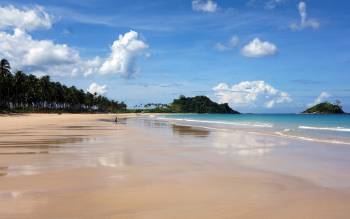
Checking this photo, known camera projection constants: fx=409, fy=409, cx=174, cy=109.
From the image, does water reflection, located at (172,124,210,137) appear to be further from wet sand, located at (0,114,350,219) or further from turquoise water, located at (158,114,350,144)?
wet sand, located at (0,114,350,219)

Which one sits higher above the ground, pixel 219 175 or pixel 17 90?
pixel 17 90

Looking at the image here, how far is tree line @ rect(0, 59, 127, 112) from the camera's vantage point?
106 meters

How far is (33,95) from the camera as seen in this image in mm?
129125

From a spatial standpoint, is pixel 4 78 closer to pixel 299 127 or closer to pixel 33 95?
pixel 33 95

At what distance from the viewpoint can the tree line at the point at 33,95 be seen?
105812 mm

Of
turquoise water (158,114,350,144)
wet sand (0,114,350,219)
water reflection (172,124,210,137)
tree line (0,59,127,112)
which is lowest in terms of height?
wet sand (0,114,350,219)

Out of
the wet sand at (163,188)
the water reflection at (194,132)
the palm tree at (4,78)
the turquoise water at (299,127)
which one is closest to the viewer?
the wet sand at (163,188)

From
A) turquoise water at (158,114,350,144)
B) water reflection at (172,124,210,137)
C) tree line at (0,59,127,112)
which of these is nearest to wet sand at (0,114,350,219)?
turquoise water at (158,114,350,144)

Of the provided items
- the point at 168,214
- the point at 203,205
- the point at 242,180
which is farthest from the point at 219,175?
the point at 168,214

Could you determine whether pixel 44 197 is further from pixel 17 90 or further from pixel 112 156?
pixel 17 90

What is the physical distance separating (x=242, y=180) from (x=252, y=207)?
10.5 ft

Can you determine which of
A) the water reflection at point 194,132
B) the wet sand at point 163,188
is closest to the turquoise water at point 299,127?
the water reflection at point 194,132

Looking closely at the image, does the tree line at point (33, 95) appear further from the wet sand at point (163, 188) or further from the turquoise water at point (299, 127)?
the wet sand at point (163, 188)

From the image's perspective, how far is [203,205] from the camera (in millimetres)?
8031
